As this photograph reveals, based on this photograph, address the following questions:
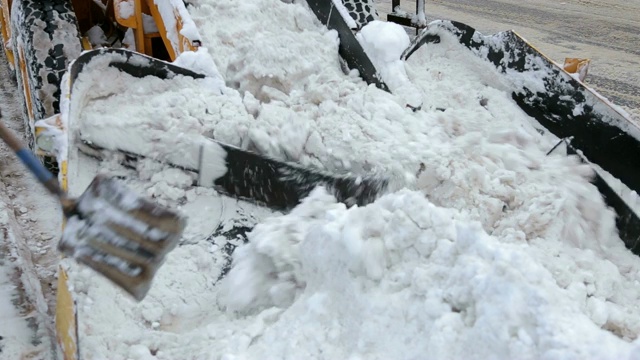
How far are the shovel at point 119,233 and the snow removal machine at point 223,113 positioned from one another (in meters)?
0.13

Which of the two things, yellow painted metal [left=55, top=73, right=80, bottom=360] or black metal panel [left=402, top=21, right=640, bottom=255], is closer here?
yellow painted metal [left=55, top=73, right=80, bottom=360]

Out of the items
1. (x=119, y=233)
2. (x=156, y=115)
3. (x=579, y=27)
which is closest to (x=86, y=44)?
(x=156, y=115)

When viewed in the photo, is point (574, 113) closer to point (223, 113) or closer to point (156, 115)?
point (223, 113)

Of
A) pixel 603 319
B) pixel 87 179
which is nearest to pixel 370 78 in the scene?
pixel 87 179

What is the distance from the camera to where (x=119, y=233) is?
1.79 metres

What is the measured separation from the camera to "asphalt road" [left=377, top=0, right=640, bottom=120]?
5484mm

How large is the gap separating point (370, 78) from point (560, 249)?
114 cm

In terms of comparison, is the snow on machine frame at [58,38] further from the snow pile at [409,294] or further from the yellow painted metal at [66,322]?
the snow pile at [409,294]

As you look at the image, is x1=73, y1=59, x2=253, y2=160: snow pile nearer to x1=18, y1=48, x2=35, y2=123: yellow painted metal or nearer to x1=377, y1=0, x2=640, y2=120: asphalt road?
x1=18, y1=48, x2=35, y2=123: yellow painted metal

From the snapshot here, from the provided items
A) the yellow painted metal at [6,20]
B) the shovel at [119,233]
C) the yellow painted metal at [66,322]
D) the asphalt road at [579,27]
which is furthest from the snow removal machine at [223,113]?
the asphalt road at [579,27]

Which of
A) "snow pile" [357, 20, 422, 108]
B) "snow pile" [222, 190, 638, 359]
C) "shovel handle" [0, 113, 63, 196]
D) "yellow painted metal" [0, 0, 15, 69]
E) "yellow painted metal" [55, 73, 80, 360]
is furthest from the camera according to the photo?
"yellow painted metal" [0, 0, 15, 69]

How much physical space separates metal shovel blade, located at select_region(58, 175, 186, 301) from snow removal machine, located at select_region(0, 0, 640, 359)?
139 millimetres

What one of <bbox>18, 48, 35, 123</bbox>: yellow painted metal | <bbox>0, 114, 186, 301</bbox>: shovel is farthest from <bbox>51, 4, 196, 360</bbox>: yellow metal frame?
<bbox>18, 48, 35, 123</bbox>: yellow painted metal

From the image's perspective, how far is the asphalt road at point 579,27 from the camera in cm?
548
